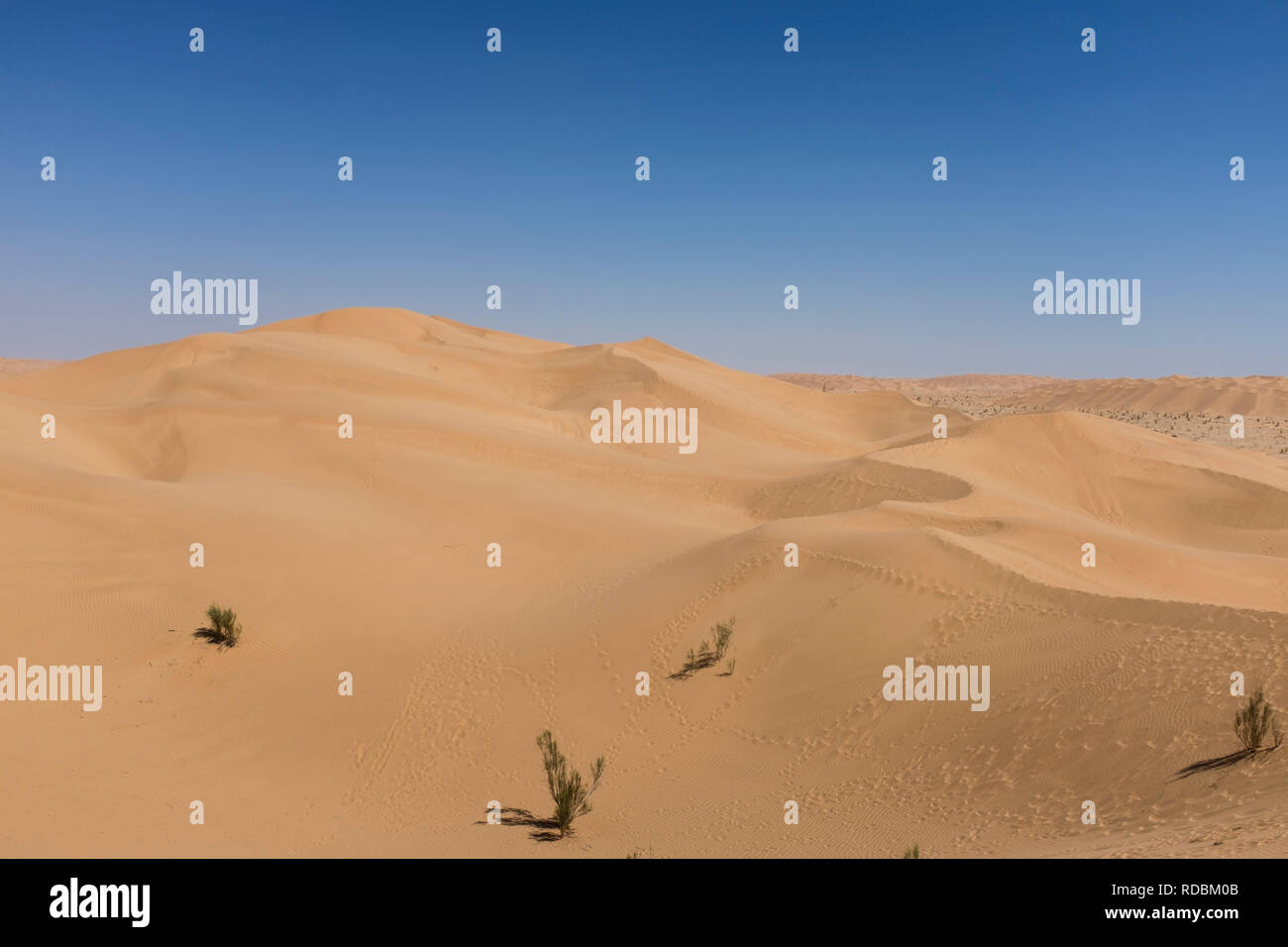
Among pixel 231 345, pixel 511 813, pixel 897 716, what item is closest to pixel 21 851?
pixel 511 813

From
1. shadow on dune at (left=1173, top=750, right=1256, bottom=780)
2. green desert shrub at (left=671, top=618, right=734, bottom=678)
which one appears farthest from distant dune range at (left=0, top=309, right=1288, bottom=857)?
green desert shrub at (left=671, top=618, right=734, bottom=678)

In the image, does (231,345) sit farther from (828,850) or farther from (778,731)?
(828,850)

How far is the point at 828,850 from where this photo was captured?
854 cm

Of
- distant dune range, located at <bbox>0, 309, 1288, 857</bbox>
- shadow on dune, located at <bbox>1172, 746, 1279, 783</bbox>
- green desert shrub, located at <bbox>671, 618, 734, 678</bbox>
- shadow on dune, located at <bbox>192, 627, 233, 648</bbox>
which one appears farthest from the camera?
shadow on dune, located at <bbox>192, 627, 233, 648</bbox>

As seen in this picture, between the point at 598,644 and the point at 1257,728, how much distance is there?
30.7 feet

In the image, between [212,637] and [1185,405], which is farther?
[1185,405]

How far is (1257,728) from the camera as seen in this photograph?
8.02m

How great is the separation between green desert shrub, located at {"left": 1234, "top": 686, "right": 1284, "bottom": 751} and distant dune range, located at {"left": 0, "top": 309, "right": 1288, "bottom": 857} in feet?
0.92

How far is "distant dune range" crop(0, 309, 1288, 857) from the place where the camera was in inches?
360

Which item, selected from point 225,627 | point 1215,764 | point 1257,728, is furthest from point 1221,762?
point 225,627

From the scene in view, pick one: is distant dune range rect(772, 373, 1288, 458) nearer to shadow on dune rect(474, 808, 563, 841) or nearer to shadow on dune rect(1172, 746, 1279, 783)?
shadow on dune rect(1172, 746, 1279, 783)

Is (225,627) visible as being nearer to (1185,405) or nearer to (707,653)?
(707,653)

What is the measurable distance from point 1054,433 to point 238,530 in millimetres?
28793

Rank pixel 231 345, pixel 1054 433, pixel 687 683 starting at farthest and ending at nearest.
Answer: pixel 231 345 → pixel 1054 433 → pixel 687 683
